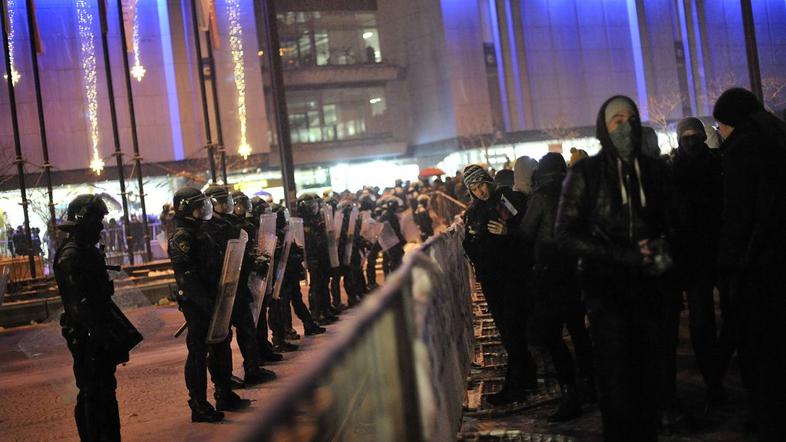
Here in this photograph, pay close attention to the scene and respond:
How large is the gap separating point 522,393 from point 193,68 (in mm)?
43219

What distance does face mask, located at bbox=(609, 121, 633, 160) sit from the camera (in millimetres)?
4500

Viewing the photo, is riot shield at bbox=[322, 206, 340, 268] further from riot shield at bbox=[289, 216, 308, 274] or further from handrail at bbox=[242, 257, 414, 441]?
handrail at bbox=[242, 257, 414, 441]

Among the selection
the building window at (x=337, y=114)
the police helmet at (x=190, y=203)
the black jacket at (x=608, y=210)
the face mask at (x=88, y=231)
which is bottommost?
the black jacket at (x=608, y=210)

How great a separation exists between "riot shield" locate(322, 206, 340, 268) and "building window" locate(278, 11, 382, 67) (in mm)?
43377

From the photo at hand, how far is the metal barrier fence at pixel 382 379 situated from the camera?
229 centimetres

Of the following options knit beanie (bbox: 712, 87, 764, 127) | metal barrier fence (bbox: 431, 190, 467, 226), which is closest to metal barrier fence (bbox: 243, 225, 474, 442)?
knit beanie (bbox: 712, 87, 764, 127)

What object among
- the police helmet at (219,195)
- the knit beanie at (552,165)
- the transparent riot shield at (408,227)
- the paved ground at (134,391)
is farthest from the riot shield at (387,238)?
the knit beanie at (552,165)

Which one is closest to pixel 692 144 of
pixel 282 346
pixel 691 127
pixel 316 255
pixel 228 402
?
pixel 691 127

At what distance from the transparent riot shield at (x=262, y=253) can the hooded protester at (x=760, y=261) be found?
630 cm

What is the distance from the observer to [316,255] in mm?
14992

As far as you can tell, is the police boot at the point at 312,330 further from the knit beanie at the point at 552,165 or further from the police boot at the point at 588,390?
the knit beanie at the point at 552,165

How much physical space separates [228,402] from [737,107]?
18.0ft

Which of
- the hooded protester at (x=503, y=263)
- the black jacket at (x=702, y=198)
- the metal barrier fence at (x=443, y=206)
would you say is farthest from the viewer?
the metal barrier fence at (x=443, y=206)

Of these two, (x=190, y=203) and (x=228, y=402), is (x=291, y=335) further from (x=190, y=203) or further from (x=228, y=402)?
(x=190, y=203)
